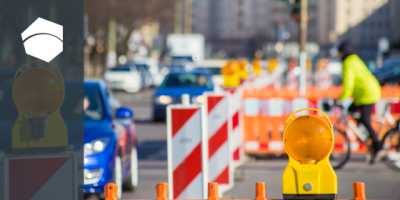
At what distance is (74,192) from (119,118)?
3.24m

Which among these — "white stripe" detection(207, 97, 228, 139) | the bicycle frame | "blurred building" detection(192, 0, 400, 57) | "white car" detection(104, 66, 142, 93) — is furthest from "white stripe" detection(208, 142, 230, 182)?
"blurred building" detection(192, 0, 400, 57)

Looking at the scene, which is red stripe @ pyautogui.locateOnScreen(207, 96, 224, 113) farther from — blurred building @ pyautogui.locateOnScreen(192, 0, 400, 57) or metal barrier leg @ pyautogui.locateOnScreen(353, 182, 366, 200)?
blurred building @ pyautogui.locateOnScreen(192, 0, 400, 57)

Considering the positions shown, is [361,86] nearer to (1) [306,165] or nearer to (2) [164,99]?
(1) [306,165]

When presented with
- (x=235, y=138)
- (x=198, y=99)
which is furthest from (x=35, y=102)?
(x=198, y=99)

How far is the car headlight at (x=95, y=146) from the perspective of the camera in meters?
6.60

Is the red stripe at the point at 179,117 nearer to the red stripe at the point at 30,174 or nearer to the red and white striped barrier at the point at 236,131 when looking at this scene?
the red stripe at the point at 30,174

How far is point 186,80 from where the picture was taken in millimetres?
19062

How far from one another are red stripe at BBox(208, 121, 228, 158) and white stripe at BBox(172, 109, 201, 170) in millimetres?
1461

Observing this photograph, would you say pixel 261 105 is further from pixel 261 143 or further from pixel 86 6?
pixel 86 6

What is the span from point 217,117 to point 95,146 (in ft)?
5.39

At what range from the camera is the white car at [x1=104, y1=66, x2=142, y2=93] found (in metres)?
36.9

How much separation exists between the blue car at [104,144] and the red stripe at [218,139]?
0.97m

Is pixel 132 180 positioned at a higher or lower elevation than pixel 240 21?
lower

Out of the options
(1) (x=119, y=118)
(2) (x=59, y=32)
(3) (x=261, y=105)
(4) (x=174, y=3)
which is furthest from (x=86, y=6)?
(2) (x=59, y=32)
